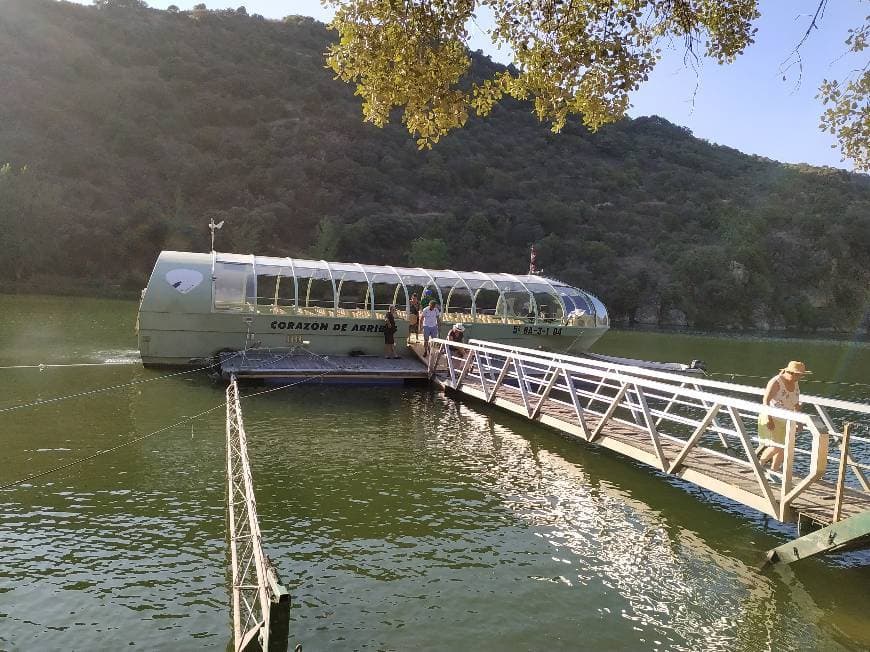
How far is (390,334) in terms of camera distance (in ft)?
83.8

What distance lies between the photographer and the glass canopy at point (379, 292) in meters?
24.0

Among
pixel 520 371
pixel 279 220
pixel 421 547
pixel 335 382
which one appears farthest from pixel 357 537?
pixel 279 220

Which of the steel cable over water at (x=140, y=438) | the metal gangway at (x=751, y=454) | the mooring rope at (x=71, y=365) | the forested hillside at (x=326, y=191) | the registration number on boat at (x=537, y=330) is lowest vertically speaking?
the steel cable over water at (x=140, y=438)

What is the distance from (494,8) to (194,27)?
12336cm

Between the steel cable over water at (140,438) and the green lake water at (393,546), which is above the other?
the steel cable over water at (140,438)

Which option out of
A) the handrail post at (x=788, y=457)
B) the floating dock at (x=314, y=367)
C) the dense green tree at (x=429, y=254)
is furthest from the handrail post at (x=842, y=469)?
the dense green tree at (x=429, y=254)

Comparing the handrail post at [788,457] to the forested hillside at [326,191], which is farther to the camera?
the forested hillside at [326,191]

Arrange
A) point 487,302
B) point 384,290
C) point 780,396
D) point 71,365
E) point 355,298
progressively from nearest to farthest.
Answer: point 780,396 → point 71,365 → point 355,298 → point 384,290 → point 487,302

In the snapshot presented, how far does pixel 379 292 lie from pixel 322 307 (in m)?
2.30

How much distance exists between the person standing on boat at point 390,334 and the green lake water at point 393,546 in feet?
28.8

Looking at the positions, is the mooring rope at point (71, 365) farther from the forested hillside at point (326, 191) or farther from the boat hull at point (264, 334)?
the forested hillside at point (326, 191)

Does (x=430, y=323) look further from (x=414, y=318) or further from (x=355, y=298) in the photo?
(x=355, y=298)

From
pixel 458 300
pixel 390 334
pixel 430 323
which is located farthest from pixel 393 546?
pixel 458 300

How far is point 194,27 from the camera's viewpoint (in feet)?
377
